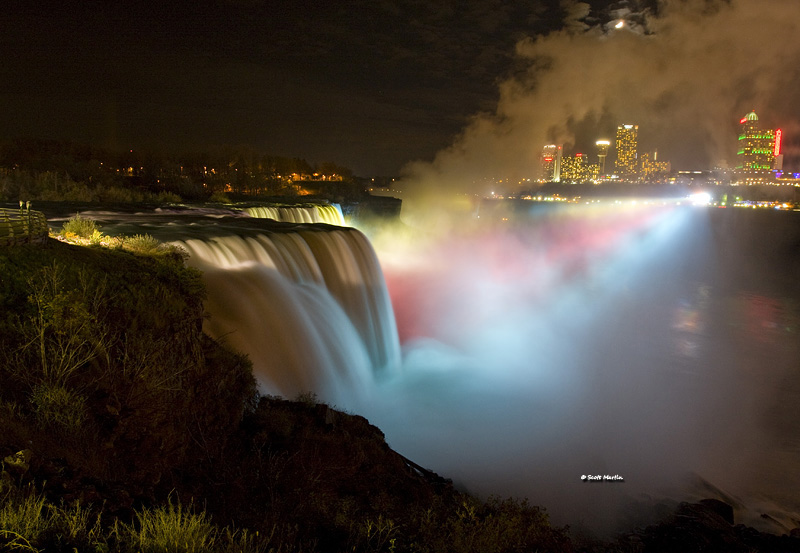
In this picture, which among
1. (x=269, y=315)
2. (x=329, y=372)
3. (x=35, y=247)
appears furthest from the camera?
(x=329, y=372)

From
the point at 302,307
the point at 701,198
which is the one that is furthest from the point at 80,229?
the point at 701,198

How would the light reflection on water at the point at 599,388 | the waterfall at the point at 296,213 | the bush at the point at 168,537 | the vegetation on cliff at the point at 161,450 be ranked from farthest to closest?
the waterfall at the point at 296,213 < the light reflection on water at the point at 599,388 < the vegetation on cliff at the point at 161,450 < the bush at the point at 168,537

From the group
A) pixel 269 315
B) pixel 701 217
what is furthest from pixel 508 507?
pixel 701 217

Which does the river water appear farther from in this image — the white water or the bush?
the bush

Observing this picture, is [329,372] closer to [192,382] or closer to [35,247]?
[192,382]

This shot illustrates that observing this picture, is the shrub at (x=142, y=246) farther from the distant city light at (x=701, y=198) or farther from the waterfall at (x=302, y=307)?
the distant city light at (x=701, y=198)

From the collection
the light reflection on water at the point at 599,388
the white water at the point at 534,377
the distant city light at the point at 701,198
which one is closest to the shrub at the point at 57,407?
the white water at the point at 534,377
